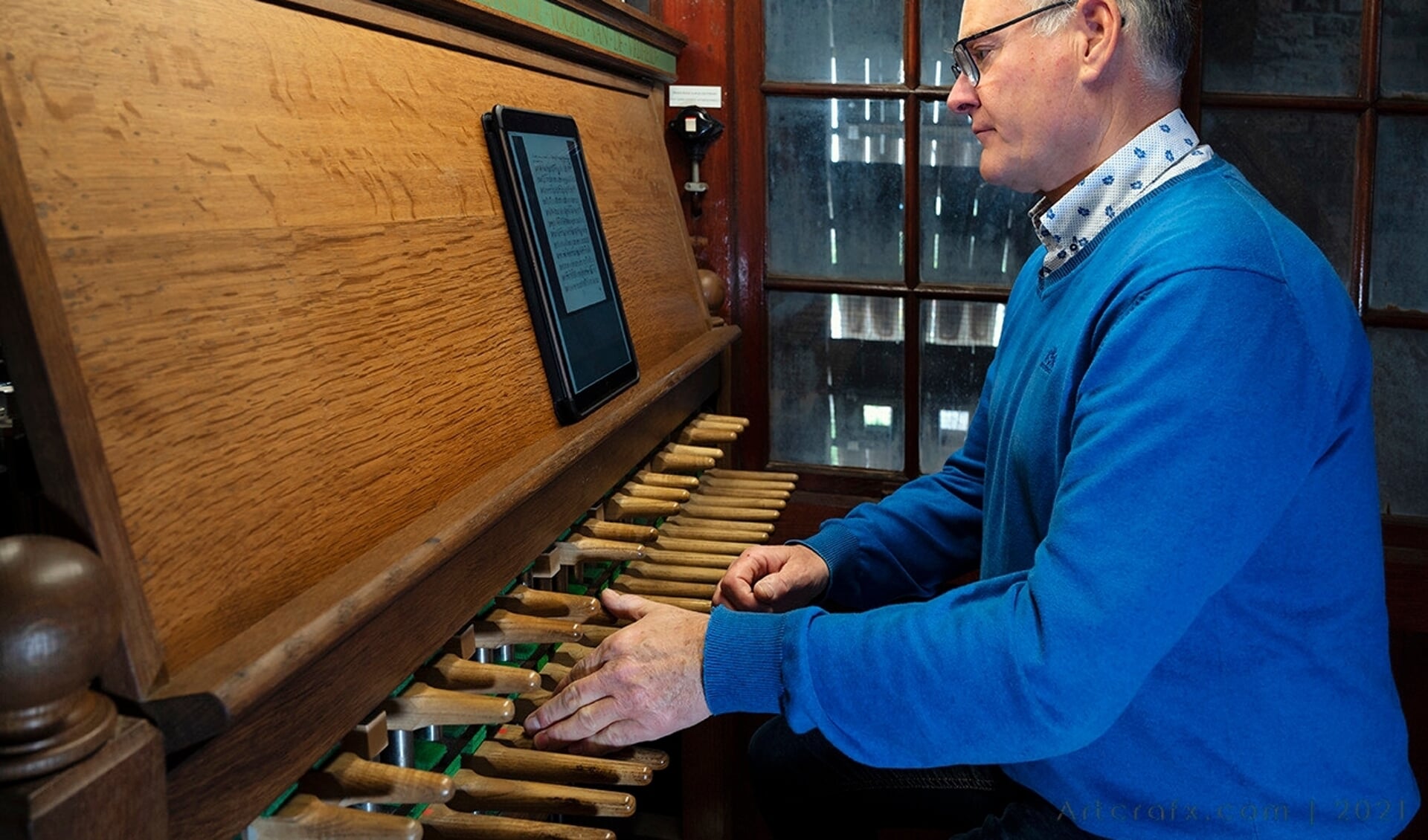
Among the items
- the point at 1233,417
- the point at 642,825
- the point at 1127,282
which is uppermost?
the point at 1127,282

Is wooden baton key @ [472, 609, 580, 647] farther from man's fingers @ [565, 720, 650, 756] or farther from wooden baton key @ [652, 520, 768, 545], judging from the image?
wooden baton key @ [652, 520, 768, 545]

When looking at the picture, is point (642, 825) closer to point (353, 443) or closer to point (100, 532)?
point (353, 443)

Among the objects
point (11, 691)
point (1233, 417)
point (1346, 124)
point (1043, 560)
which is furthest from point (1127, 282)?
point (1346, 124)

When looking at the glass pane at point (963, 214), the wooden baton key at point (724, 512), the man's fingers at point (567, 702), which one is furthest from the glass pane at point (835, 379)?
the man's fingers at point (567, 702)

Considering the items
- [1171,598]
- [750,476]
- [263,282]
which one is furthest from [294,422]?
[750,476]

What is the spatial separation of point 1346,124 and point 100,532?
2.58m

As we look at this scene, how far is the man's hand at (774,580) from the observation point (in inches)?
62.0

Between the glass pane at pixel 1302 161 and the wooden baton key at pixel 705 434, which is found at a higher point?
the glass pane at pixel 1302 161

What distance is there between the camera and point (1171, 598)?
43.1 inches

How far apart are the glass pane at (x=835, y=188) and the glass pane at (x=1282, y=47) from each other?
700mm

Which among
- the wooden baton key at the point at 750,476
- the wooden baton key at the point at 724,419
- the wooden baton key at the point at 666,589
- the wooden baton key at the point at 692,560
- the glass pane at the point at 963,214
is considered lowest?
the wooden baton key at the point at 666,589

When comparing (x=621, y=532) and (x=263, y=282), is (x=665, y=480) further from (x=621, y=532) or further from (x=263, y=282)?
(x=263, y=282)

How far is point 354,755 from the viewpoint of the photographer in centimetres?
101

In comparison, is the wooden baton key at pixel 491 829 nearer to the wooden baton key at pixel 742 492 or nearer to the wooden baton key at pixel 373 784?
the wooden baton key at pixel 373 784
